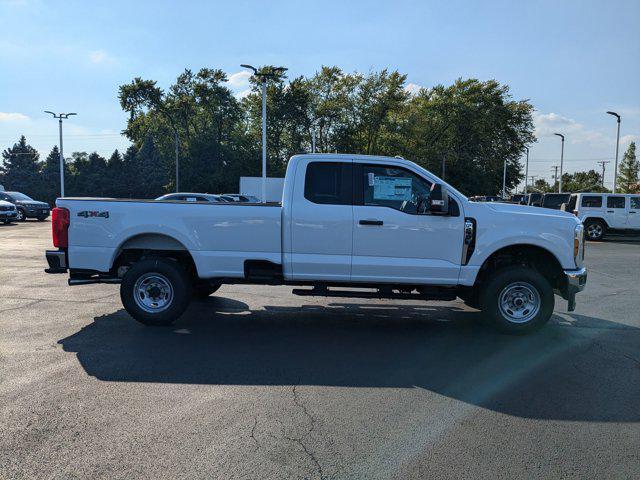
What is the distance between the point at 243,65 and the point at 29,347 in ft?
74.7

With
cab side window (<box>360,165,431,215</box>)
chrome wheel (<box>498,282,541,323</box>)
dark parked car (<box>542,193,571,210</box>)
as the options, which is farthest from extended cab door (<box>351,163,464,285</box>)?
dark parked car (<box>542,193,571,210</box>)

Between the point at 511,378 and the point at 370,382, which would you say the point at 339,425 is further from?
the point at 511,378

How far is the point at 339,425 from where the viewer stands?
13.2ft

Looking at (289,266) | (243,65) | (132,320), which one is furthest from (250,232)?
(243,65)

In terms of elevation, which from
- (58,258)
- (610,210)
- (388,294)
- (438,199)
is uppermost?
(438,199)

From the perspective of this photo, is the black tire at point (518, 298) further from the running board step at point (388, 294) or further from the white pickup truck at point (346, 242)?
the running board step at point (388, 294)

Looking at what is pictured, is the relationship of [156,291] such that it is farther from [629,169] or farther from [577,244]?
[629,169]

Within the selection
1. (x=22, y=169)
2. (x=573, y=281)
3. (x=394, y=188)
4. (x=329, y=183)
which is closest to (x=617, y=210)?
(x=573, y=281)

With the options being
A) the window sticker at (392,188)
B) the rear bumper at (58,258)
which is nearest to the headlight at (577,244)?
the window sticker at (392,188)

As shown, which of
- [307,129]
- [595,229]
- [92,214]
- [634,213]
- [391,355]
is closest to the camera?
[391,355]

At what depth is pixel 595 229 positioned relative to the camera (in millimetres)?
22719

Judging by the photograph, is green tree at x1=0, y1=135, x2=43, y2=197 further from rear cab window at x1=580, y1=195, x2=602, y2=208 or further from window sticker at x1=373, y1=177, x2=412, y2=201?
window sticker at x1=373, y1=177, x2=412, y2=201

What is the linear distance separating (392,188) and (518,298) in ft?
7.03

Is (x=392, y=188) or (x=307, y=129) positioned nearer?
(x=392, y=188)
